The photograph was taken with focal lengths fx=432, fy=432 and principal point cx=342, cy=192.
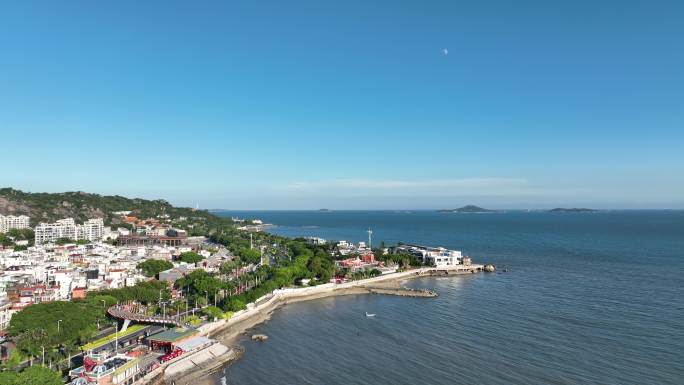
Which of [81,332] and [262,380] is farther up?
→ [81,332]

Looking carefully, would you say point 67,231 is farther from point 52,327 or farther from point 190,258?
point 52,327

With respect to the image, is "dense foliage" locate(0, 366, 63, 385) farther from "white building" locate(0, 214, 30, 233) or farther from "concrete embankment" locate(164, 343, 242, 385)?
"white building" locate(0, 214, 30, 233)

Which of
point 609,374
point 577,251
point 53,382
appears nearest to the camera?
point 53,382

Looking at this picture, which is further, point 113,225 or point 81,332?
point 113,225

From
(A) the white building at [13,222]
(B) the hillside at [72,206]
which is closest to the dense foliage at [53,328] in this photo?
(A) the white building at [13,222]

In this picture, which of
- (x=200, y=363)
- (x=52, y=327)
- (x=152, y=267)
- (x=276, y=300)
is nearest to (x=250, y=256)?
(x=152, y=267)

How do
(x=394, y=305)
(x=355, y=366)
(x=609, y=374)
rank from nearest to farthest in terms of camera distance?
1. (x=609, y=374)
2. (x=355, y=366)
3. (x=394, y=305)

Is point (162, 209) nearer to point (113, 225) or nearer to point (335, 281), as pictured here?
point (113, 225)

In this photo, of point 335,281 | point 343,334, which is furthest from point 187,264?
point 343,334
